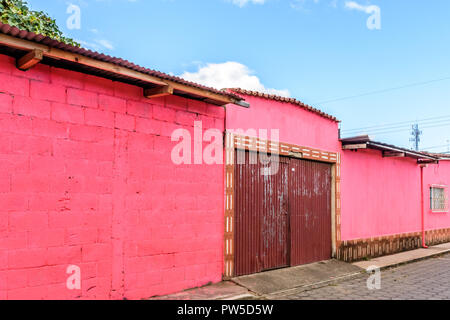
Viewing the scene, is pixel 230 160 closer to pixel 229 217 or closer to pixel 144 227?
pixel 229 217

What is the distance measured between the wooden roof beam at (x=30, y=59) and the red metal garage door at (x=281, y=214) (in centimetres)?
417

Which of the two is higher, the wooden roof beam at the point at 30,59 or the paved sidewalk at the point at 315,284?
the wooden roof beam at the point at 30,59

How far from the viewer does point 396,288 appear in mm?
7547

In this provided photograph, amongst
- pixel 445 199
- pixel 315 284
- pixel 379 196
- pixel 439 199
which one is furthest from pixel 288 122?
pixel 445 199

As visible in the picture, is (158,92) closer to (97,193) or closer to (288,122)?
(97,193)

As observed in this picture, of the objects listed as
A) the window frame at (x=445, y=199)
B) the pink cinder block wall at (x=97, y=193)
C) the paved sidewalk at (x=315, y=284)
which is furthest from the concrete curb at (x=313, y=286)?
the window frame at (x=445, y=199)

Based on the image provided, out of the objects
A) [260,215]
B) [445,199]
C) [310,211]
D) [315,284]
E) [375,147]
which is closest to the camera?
[315,284]

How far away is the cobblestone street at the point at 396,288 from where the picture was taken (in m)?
6.84

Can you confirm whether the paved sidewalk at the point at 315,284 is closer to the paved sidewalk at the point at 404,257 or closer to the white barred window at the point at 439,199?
the paved sidewalk at the point at 404,257

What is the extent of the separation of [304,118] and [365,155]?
9.75ft

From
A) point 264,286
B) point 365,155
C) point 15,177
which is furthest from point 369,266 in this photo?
point 15,177

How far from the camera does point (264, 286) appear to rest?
23.5 ft

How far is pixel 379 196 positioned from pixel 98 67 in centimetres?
949
